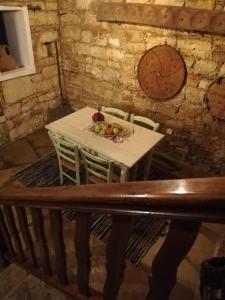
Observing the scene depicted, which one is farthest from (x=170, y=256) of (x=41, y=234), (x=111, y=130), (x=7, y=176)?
(x=7, y=176)

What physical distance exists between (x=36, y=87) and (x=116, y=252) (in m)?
4.04

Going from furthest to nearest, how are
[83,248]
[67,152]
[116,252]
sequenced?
[67,152] < [83,248] < [116,252]

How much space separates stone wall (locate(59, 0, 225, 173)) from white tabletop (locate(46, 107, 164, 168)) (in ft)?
2.45

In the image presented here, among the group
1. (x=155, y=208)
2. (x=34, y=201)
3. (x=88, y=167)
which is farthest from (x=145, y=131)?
(x=155, y=208)

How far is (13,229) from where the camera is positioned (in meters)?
1.60

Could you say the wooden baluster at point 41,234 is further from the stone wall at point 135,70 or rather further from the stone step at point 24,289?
the stone wall at point 135,70

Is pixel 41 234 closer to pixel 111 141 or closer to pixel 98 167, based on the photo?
pixel 98 167

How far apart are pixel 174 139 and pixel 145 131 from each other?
0.86 meters

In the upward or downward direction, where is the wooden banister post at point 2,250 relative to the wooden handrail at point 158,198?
downward

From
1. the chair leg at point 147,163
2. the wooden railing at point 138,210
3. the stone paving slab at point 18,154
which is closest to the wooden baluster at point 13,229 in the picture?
the wooden railing at point 138,210

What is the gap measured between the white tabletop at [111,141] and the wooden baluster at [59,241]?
1.40 metres

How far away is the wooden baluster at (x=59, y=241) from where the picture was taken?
1.08m

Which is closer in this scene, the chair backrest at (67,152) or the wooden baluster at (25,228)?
the wooden baluster at (25,228)

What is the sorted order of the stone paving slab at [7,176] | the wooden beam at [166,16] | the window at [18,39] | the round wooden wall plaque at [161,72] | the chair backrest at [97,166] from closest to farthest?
the chair backrest at [97,166] < the wooden beam at [166,16] < the round wooden wall plaque at [161,72] < the stone paving slab at [7,176] < the window at [18,39]
